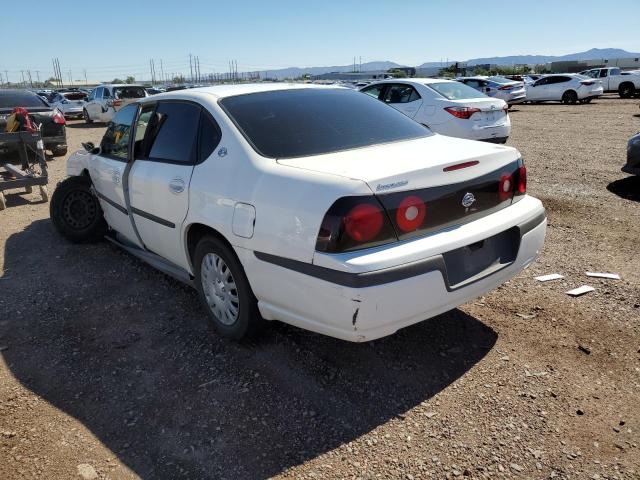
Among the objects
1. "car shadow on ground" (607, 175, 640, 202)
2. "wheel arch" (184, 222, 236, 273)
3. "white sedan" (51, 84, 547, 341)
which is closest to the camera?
"white sedan" (51, 84, 547, 341)

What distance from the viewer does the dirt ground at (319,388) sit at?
94.7 inches

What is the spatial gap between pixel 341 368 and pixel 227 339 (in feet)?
2.77

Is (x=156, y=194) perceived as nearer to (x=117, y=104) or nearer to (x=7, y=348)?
(x=7, y=348)

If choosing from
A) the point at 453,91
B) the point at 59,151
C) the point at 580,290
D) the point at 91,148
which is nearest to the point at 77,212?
the point at 91,148

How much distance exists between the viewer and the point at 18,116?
8500 millimetres

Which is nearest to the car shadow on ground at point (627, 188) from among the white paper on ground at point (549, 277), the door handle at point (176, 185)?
the white paper on ground at point (549, 277)

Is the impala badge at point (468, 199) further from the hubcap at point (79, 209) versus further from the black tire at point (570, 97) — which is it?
the black tire at point (570, 97)

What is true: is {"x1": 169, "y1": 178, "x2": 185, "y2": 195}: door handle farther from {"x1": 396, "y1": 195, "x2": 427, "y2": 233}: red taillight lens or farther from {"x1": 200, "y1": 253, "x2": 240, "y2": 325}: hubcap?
{"x1": 396, "y1": 195, "x2": 427, "y2": 233}: red taillight lens

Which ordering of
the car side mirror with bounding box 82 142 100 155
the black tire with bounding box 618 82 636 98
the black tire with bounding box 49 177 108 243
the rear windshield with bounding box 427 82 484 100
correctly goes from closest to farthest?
the car side mirror with bounding box 82 142 100 155 → the black tire with bounding box 49 177 108 243 → the rear windshield with bounding box 427 82 484 100 → the black tire with bounding box 618 82 636 98

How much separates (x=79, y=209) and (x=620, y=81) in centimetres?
3134

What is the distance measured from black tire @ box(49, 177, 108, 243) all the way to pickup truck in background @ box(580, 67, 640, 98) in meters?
30.2

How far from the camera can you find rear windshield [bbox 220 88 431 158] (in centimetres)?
312

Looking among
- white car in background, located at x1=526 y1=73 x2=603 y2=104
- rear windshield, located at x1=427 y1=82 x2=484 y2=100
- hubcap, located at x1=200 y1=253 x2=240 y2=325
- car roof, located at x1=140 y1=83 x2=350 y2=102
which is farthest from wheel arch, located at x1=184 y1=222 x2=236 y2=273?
white car in background, located at x1=526 y1=73 x2=603 y2=104

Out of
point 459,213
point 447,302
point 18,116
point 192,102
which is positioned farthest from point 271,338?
point 18,116
